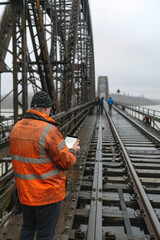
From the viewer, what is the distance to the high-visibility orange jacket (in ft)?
6.61

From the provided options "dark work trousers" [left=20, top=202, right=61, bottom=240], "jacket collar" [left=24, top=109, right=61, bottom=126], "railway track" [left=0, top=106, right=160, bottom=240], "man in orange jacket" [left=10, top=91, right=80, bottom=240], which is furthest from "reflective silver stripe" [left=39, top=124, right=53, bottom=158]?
"railway track" [left=0, top=106, right=160, bottom=240]

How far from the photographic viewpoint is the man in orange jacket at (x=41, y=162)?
6.63 ft

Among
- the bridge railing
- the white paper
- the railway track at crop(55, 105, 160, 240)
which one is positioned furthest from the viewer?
the bridge railing

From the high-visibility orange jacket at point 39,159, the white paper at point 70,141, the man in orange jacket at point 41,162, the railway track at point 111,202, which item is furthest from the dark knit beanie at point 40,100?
Answer: the railway track at point 111,202

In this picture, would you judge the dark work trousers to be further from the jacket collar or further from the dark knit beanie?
the dark knit beanie

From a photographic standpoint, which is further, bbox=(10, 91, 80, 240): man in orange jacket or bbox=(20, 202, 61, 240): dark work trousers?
bbox=(20, 202, 61, 240): dark work trousers

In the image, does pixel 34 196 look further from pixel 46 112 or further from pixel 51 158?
pixel 46 112

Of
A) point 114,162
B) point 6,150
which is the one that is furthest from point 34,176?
point 114,162

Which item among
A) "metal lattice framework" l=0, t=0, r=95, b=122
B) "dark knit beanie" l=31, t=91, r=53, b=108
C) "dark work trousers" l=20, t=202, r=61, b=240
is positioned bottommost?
"dark work trousers" l=20, t=202, r=61, b=240

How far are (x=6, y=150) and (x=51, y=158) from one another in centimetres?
153

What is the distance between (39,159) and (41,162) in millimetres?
35

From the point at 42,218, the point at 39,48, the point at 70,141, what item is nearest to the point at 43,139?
the point at 70,141

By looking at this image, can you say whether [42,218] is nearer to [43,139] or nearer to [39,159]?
[39,159]

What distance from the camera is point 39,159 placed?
203cm
